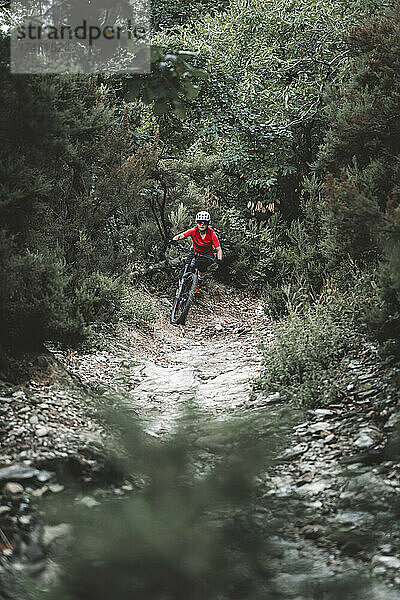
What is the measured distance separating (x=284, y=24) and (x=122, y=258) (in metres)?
8.23

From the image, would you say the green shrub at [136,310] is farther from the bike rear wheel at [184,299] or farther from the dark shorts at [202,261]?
the dark shorts at [202,261]

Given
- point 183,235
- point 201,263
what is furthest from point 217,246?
point 183,235

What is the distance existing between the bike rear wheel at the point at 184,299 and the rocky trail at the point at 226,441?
2.54 m

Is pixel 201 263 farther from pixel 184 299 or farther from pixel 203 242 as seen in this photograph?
pixel 184 299

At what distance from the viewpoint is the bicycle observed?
384 inches

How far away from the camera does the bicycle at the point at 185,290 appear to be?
32.0 ft

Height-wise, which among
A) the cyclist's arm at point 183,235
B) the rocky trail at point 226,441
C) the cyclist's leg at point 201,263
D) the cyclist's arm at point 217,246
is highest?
the cyclist's arm at point 183,235

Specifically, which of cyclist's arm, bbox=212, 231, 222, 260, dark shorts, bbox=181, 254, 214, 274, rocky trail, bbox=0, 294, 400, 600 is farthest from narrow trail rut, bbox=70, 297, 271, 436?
cyclist's arm, bbox=212, 231, 222, 260

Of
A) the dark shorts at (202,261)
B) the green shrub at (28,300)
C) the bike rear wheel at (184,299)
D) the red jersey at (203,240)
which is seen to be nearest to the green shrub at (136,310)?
the bike rear wheel at (184,299)

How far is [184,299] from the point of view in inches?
397

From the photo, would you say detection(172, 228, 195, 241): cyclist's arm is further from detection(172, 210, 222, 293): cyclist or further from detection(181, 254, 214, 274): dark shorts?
detection(181, 254, 214, 274): dark shorts

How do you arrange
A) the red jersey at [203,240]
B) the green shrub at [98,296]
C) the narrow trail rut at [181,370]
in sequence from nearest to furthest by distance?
the narrow trail rut at [181,370] → the green shrub at [98,296] → the red jersey at [203,240]

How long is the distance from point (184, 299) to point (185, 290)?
0.65ft

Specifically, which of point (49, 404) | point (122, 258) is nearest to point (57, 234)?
point (122, 258)
